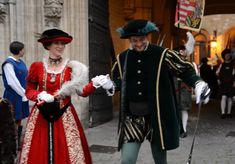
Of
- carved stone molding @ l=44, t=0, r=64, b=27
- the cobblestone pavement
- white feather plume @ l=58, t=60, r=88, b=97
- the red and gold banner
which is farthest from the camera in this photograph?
the red and gold banner

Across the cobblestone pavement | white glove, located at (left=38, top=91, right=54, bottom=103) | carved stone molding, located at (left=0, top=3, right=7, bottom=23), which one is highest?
carved stone molding, located at (left=0, top=3, right=7, bottom=23)

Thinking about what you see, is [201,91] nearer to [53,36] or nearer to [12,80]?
[53,36]

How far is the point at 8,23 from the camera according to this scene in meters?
6.92

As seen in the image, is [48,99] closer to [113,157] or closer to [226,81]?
[113,157]

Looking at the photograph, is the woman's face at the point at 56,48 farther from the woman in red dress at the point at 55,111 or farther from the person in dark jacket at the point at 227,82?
the person in dark jacket at the point at 227,82

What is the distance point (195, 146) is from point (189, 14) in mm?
3318

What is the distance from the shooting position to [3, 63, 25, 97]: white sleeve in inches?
229

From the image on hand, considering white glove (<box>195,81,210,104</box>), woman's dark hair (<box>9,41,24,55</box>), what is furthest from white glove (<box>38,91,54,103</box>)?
woman's dark hair (<box>9,41,24,55</box>)

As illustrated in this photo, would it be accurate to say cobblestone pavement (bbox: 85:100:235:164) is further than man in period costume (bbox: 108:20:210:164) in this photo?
Yes

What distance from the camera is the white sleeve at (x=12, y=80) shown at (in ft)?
19.1

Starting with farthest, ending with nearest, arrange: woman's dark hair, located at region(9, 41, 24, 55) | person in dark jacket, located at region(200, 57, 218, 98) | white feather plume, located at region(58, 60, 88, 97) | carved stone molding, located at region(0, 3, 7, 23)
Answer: person in dark jacket, located at region(200, 57, 218, 98) → carved stone molding, located at region(0, 3, 7, 23) → woman's dark hair, located at region(9, 41, 24, 55) → white feather plume, located at region(58, 60, 88, 97)

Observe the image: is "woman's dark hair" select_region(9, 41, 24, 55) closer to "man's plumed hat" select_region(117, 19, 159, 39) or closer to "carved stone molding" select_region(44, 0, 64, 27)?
"carved stone molding" select_region(44, 0, 64, 27)

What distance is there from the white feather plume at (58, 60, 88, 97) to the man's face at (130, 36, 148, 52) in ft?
1.84

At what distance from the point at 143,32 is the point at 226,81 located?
22.8 feet
